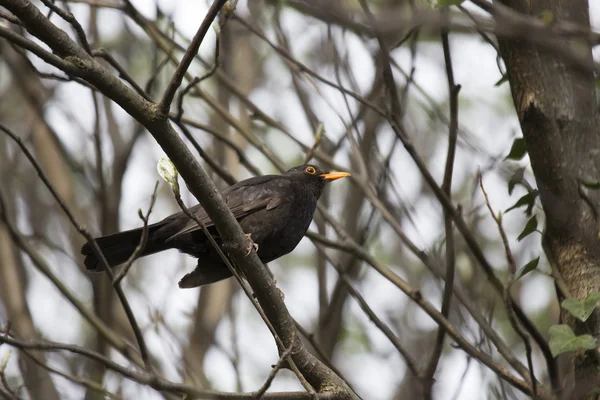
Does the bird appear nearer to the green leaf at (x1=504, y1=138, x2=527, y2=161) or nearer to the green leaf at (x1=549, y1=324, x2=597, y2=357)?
the green leaf at (x1=504, y1=138, x2=527, y2=161)

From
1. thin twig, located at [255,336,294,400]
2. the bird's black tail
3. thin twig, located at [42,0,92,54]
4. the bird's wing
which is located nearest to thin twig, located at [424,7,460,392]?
thin twig, located at [255,336,294,400]

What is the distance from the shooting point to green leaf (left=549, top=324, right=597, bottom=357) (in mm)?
3371

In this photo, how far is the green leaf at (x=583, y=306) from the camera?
341cm

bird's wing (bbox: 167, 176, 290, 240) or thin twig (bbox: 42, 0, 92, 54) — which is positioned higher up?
bird's wing (bbox: 167, 176, 290, 240)

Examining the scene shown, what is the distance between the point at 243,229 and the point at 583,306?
9.26ft

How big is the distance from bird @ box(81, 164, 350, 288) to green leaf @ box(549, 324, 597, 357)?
97.4 inches

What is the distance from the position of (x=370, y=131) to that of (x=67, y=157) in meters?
3.07

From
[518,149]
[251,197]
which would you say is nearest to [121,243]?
[251,197]

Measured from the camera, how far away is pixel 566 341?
3.43 metres

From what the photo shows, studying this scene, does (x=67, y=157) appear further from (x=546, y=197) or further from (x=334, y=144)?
(x=546, y=197)

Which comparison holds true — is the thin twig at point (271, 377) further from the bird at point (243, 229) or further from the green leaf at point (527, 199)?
the bird at point (243, 229)

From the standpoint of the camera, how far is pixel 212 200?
3619mm

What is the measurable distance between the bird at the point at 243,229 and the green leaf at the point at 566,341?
2474mm

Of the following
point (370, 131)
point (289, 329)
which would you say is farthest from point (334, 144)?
point (289, 329)
